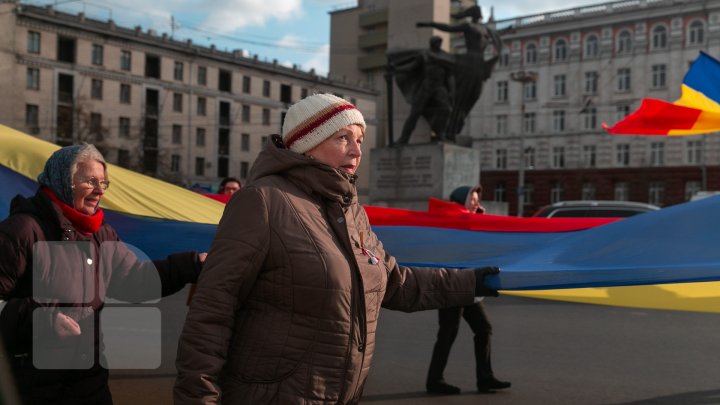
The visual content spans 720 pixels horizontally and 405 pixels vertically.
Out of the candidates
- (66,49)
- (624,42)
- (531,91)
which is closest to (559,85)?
(531,91)

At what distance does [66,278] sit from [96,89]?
57605 millimetres

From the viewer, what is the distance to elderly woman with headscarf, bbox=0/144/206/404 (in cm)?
305

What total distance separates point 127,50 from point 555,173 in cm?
3458

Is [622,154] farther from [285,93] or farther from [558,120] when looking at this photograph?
[285,93]

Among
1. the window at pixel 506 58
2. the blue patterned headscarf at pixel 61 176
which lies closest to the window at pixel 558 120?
the window at pixel 506 58

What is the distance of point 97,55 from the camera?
56.8m

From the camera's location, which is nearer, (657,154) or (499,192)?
(657,154)

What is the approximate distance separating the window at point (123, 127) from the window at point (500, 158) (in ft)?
97.8

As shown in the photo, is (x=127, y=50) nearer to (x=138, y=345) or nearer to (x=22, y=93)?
(x=22, y=93)

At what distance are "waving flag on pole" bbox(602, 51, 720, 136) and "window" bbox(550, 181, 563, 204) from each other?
58555 mm

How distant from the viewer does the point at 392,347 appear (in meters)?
8.48

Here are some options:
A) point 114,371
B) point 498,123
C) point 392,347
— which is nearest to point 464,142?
point 392,347

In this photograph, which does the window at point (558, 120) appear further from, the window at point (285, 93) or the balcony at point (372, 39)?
the window at point (285, 93)

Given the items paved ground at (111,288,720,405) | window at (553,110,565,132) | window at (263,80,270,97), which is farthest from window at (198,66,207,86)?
paved ground at (111,288,720,405)
